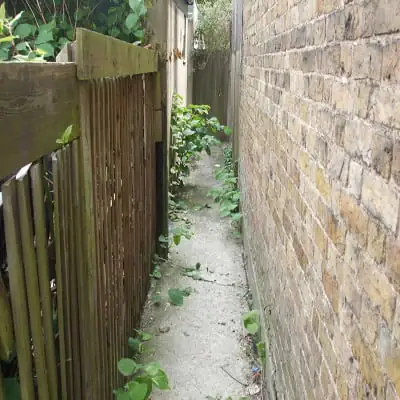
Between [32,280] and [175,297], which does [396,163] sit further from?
[175,297]

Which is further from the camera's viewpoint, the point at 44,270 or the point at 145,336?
the point at 145,336

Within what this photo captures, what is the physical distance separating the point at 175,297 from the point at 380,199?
116 inches

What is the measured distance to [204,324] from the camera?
366 centimetres

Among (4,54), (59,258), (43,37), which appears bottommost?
(59,258)

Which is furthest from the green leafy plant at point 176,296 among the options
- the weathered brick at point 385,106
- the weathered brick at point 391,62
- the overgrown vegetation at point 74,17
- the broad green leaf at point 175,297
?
the weathered brick at point 391,62

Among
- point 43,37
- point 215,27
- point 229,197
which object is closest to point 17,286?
point 43,37

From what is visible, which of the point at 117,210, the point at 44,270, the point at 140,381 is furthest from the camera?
the point at 117,210

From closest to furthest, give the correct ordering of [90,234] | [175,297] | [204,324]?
[90,234] → [204,324] → [175,297]

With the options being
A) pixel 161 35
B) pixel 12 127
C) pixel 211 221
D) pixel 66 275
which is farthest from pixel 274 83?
pixel 211 221

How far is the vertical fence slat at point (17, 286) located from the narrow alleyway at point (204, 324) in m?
1.66

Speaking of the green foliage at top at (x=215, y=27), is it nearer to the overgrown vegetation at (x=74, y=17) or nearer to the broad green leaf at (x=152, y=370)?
the overgrown vegetation at (x=74, y=17)

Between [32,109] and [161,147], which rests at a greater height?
[32,109]

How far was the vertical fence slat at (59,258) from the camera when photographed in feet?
5.10

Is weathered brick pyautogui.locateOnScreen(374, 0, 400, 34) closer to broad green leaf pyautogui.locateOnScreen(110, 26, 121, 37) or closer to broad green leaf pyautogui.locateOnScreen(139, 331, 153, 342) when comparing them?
broad green leaf pyautogui.locateOnScreen(139, 331, 153, 342)
